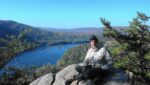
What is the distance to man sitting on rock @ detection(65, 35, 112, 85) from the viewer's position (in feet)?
34.3

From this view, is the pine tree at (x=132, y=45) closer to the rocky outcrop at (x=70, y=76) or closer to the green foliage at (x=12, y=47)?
the green foliage at (x=12, y=47)

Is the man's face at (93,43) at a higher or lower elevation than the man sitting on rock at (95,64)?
higher

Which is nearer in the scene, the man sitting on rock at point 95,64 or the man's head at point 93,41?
the man's head at point 93,41

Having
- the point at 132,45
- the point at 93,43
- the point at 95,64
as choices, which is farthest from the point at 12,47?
the point at 93,43

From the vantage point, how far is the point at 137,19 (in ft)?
88.8

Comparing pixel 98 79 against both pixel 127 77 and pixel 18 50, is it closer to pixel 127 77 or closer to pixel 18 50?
pixel 127 77

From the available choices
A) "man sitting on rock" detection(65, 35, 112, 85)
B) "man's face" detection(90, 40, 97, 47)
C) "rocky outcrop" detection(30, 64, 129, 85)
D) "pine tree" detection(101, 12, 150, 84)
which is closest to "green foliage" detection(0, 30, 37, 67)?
"pine tree" detection(101, 12, 150, 84)

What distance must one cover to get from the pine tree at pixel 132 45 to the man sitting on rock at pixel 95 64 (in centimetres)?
1259

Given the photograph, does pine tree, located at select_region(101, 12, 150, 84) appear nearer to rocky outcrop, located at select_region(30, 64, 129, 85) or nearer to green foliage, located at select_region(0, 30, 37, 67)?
green foliage, located at select_region(0, 30, 37, 67)

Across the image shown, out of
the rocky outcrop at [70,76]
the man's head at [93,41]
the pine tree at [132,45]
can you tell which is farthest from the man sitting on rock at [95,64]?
the pine tree at [132,45]

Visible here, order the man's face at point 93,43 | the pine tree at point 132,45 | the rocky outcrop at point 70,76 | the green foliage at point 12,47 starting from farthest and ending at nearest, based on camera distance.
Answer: the green foliage at point 12,47, the pine tree at point 132,45, the rocky outcrop at point 70,76, the man's face at point 93,43

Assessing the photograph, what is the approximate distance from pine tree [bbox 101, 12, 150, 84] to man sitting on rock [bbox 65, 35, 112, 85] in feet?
41.3

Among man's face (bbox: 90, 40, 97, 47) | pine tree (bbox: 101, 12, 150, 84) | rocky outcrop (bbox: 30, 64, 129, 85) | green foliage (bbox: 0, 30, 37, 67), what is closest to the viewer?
man's face (bbox: 90, 40, 97, 47)

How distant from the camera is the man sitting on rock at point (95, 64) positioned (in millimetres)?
10445
